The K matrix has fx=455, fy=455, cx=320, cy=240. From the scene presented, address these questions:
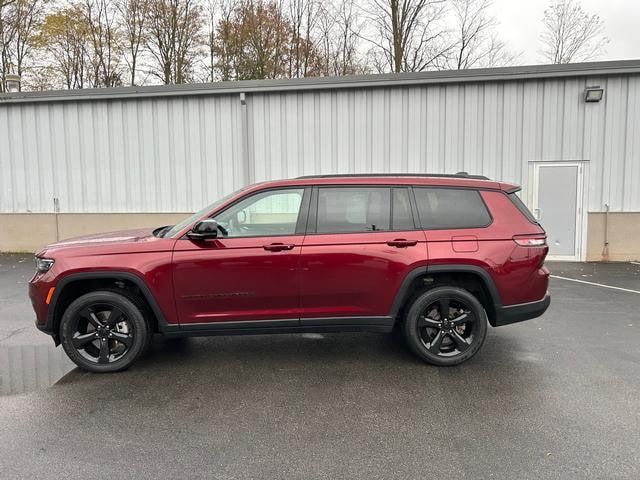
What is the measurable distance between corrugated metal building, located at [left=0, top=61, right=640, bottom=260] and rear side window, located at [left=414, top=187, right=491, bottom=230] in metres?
6.69

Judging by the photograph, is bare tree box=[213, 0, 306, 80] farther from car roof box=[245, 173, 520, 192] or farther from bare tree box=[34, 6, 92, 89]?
car roof box=[245, 173, 520, 192]

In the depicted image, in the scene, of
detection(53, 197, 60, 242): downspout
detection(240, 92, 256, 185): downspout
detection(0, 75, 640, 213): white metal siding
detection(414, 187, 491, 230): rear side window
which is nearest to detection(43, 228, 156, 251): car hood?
detection(414, 187, 491, 230): rear side window

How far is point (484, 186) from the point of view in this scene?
14.1 feet

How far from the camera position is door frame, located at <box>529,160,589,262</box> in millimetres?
10266

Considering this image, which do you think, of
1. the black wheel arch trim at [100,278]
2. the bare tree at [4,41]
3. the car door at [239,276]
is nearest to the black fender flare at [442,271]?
the car door at [239,276]

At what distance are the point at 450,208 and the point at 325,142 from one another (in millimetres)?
7147

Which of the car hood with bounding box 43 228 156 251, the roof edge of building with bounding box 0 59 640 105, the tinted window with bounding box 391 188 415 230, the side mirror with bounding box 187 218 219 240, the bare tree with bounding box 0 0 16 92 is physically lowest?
the car hood with bounding box 43 228 156 251

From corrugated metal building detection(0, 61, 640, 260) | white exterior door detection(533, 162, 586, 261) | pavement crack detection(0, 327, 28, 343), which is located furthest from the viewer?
white exterior door detection(533, 162, 586, 261)

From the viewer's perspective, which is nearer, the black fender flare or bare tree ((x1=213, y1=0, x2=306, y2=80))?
the black fender flare

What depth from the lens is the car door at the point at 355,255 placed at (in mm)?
4059

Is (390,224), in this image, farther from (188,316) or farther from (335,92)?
(335,92)

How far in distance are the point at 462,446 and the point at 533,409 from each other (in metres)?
0.85

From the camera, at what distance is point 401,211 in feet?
13.9

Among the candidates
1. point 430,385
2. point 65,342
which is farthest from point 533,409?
point 65,342
